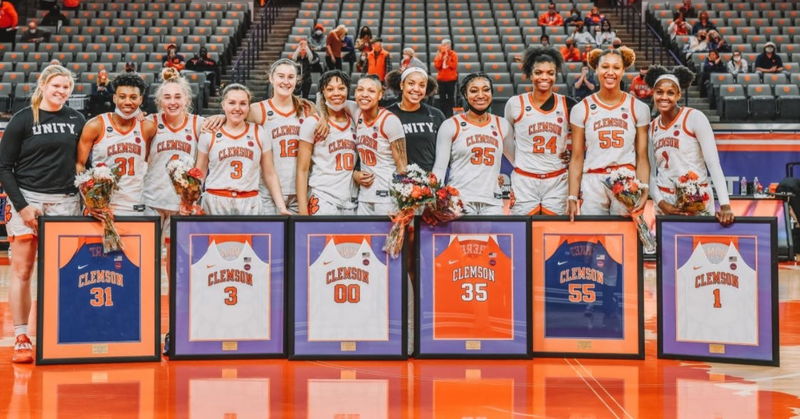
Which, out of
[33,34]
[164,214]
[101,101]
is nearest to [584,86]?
[101,101]

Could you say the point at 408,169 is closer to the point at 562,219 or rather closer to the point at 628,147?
the point at 562,219

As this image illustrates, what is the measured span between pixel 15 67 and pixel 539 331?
1347 cm

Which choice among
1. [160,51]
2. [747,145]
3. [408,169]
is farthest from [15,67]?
[408,169]

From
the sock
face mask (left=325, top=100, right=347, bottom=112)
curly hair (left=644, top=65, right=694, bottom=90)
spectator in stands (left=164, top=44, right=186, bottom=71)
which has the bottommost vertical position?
the sock

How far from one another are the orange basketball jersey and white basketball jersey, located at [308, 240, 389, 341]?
34 cm

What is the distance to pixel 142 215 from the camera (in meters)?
5.77

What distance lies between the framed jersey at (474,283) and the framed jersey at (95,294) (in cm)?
159

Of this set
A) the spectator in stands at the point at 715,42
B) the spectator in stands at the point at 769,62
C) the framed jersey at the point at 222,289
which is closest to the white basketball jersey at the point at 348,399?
the framed jersey at the point at 222,289

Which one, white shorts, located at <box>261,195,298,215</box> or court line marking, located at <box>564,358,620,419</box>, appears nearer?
court line marking, located at <box>564,358,620,419</box>

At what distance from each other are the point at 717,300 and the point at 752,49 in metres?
12.9

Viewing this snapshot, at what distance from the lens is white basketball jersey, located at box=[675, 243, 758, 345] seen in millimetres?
5535

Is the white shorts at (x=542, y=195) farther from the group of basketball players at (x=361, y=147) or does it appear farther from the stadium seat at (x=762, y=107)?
the stadium seat at (x=762, y=107)

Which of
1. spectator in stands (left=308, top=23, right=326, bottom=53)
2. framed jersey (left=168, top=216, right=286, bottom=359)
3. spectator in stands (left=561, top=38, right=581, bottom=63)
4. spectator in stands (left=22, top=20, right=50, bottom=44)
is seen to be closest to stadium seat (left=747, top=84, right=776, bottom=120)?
spectator in stands (left=561, top=38, right=581, bottom=63)

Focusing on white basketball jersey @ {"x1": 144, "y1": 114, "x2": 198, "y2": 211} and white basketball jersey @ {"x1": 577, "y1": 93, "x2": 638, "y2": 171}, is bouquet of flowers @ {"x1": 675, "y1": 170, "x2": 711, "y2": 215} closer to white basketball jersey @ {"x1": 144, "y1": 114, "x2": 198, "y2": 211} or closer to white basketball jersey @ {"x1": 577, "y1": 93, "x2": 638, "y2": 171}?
white basketball jersey @ {"x1": 577, "y1": 93, "x2": 638, "y2": 171}
